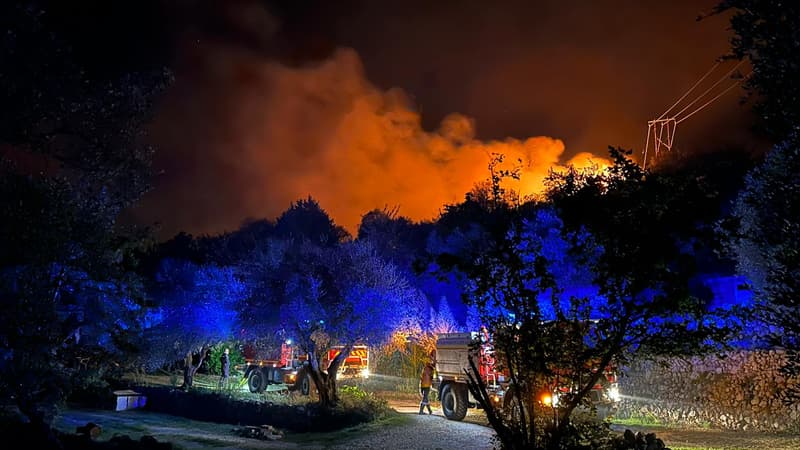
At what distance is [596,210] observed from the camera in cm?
750

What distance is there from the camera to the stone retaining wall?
51.0ft

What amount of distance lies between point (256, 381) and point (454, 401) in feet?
48.4

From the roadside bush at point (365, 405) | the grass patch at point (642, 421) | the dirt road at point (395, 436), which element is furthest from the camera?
the roadside bush at point (365, 405)

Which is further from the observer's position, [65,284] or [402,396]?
[402,396]

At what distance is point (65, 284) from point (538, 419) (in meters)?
8.76

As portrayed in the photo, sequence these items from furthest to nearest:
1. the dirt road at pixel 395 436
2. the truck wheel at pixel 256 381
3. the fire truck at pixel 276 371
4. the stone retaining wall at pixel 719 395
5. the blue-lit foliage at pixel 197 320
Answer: the truck wheel at pixel 256 381 → the blue-lit foliage at pixel 197 320 → the fire truck at pixel 276 371 → the stone retaining wall at pixel 719 395 → the dirt road at pixel 395 436

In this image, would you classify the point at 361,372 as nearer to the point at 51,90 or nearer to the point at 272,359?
the point at 272,359

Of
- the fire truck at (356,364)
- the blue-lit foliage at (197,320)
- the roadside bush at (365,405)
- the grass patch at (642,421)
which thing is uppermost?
the blue-lit foliage at (197,320)

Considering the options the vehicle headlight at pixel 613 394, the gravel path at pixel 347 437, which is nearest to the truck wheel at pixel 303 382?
the gravel path at pixel 347 437

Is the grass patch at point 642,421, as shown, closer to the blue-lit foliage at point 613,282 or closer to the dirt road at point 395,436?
the dirt road at point 395,436

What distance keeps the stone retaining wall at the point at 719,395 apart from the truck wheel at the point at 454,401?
5.37 meters

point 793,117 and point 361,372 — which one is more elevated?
point 793,117


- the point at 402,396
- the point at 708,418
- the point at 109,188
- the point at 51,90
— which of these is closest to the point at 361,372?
the point at 402,396

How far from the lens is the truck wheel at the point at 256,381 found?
2971cm
